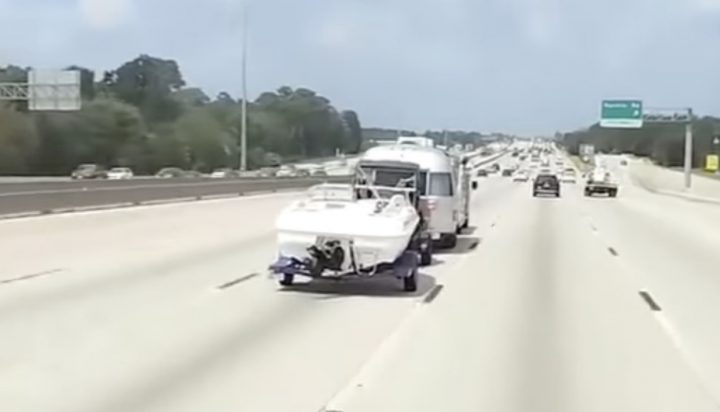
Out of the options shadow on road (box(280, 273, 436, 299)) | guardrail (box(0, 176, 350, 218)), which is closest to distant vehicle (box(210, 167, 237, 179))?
guardrail (box(0, 176, 350, 218))

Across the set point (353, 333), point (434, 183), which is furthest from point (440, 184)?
point (353, 333)

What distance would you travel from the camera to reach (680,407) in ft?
28.5

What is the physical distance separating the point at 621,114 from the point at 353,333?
273ft

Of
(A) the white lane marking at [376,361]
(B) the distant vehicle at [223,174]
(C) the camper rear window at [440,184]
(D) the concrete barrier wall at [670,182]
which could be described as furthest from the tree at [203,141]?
(A) the white lane marking at [376,361]

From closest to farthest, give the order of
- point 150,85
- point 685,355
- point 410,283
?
point 685,355
point 410,283
point 150,85

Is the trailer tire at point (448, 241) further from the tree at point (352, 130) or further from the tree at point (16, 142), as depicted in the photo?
the tree at point (352, 130)

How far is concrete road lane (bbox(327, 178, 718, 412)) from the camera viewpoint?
885cm

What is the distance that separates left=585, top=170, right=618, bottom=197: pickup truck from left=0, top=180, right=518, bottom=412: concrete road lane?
53.6 m

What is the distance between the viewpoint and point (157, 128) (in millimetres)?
113188

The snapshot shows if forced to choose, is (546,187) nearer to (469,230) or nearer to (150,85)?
(469,230)

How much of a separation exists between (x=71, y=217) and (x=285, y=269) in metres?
19.5

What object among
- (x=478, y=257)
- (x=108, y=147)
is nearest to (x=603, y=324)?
(x=478, y=257)

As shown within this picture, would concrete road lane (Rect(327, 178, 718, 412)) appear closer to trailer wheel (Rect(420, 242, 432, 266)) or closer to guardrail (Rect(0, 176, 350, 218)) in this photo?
trailer wheel (Rect(420, 242, 432, 266))

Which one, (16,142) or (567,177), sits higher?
(16,142)
